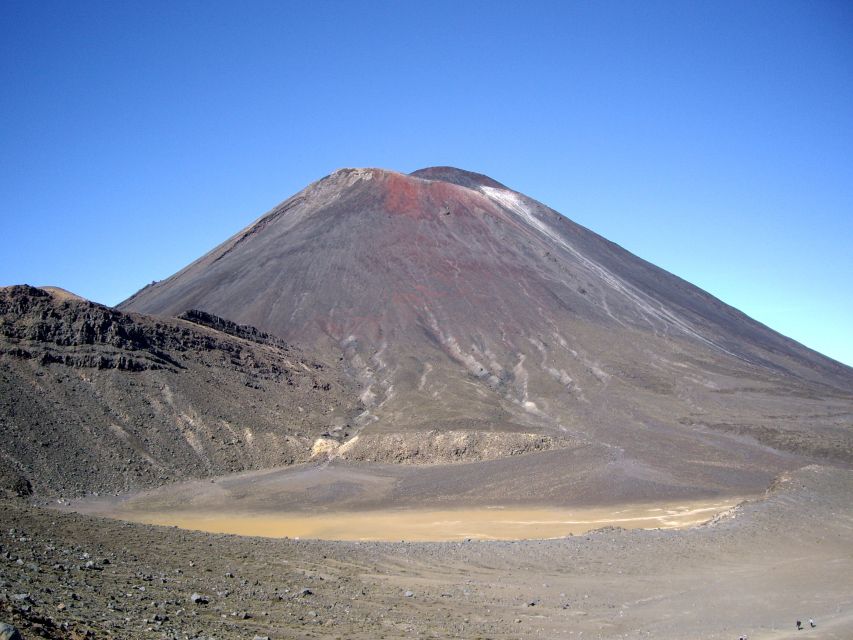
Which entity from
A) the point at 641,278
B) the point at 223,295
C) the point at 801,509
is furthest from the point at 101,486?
the point at 641,278

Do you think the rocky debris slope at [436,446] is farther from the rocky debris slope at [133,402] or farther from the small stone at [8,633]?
the small stone at [8,633]

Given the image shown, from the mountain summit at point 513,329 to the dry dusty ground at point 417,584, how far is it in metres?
21.1

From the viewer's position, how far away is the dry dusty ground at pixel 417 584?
11.8 metres

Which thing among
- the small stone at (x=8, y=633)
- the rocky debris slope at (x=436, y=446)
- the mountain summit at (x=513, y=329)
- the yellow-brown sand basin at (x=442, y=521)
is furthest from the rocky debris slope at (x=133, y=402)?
the small stone at (x=8, y=633)

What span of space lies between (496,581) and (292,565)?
5738 mm

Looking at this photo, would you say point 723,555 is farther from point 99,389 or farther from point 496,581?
point 99,389

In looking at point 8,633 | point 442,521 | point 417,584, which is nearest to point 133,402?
point 442,521

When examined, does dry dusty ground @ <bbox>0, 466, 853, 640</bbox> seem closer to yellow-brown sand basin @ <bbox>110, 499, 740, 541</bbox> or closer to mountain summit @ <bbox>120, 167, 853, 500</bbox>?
yellow-brown sand basin @ <bbox>110, 499, 740, 541</bbox>

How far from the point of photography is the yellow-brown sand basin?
3238 cm

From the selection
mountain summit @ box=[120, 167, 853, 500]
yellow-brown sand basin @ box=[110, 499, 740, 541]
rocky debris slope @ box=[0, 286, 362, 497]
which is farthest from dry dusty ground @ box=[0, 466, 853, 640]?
rocky debris slope @ box=[0, 286, 362, 497]

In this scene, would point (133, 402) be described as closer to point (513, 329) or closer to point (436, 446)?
point (436, 446)

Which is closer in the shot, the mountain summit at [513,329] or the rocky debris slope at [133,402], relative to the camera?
the rocky debris slope at [133,402]

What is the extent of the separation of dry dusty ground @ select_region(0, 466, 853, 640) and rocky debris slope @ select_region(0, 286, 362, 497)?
74.8ft

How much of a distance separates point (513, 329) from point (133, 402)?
37963mm
